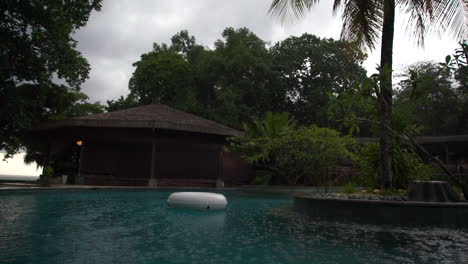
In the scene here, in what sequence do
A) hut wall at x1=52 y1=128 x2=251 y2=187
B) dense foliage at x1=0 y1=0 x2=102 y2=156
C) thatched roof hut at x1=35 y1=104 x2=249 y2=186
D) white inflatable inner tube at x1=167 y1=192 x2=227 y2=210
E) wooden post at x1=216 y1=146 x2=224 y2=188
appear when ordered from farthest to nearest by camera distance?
wooden post at x1=216 y1=146 x2=224 y2=188 < hut wall at x1=52 y1=128 x2=251 y2=187 < thatched roof hut at x1=35 y1=104 x2=249 y2=186 < dense foliage at x1=0 y1=0 x2=102 y2=156 < white inflatable inner tube at x1=167 y1=192 x2=227 y2=210

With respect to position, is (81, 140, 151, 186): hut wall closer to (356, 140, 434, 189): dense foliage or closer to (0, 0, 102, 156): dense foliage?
(0, 0, 102, 156): dense foliage

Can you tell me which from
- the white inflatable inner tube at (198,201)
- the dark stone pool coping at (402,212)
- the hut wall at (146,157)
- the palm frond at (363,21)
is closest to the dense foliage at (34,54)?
the hut wall at (146,157)

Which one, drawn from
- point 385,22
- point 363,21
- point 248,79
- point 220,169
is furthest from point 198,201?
point 248,79

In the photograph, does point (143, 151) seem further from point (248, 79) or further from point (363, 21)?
point (363, 21)

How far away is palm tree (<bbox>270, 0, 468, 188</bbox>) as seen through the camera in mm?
7820

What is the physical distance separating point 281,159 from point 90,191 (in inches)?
326

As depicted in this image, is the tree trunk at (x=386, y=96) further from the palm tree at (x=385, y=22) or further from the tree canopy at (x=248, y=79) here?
the tree canopy at (x=248, y=79)

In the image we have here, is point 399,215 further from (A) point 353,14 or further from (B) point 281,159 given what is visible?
(B) point 281,159

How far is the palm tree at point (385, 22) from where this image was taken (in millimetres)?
7820

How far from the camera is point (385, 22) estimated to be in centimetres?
823

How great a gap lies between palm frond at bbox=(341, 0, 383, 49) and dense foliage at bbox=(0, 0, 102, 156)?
35.2 feet

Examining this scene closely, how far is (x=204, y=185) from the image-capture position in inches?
734

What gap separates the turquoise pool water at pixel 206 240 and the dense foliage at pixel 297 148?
8148mm

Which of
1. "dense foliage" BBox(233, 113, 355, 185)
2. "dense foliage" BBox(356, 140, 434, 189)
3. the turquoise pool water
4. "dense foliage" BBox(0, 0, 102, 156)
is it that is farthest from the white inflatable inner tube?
"dense foliage" BBox(0, 0, 102, 156)
